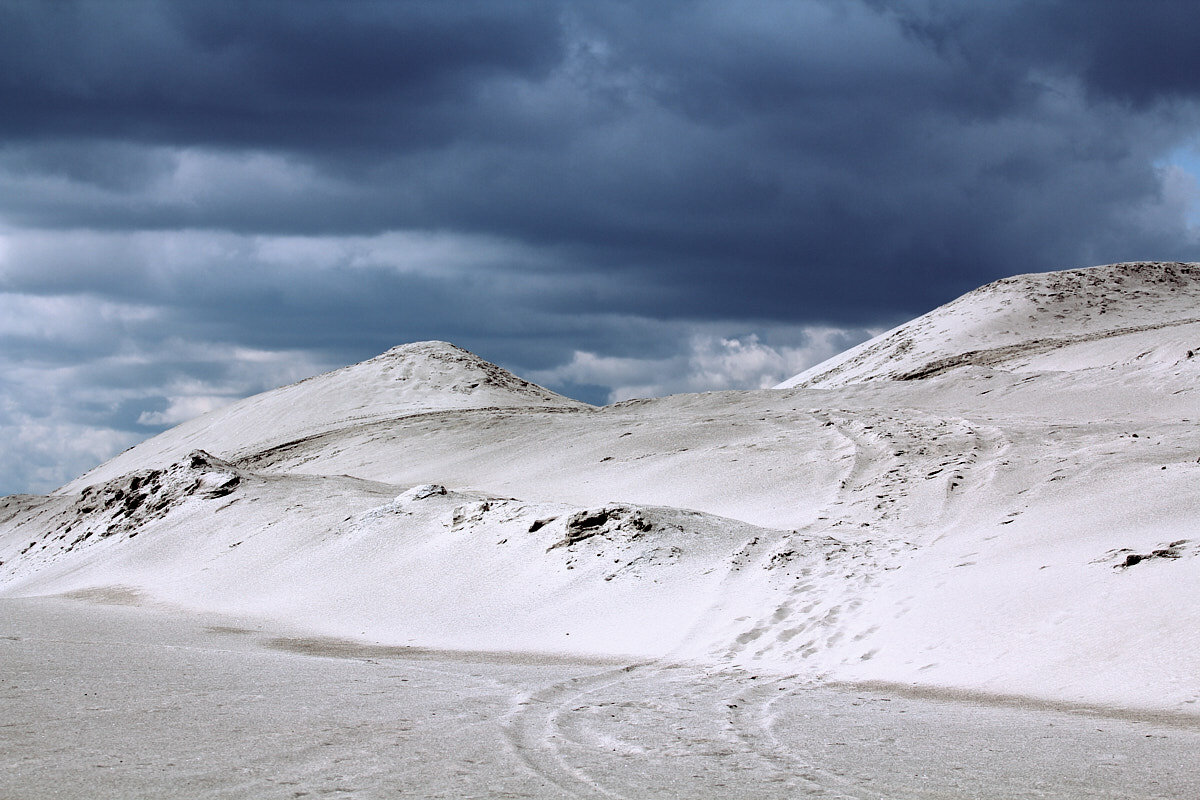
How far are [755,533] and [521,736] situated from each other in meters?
8.67

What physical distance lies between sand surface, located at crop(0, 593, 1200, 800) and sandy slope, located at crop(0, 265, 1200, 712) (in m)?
1.58

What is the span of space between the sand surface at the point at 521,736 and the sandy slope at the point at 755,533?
1.58 metres

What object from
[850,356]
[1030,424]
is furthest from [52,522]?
[850,356]

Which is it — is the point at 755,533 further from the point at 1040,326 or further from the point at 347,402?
the point at 1040,326

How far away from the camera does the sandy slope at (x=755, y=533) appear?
9.91 m

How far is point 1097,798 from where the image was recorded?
16.0ft

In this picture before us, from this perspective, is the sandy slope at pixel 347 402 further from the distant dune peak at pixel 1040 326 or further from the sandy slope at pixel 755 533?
the distant dune peak at pixel 1040 326

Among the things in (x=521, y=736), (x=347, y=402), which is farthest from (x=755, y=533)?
(x=347, y=402)

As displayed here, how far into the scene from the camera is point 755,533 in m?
14.4

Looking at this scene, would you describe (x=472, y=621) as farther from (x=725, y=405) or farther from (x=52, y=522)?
(x=725, y=405)

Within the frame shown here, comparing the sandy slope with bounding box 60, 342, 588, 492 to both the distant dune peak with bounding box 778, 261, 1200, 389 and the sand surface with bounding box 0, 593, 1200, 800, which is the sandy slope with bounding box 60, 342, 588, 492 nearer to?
the distant dune peak with bounding box 778, 261, 1200, 389

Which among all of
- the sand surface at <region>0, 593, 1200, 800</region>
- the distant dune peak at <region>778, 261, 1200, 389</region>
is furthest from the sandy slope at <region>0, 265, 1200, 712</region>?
the distant dune peak at <region>778, 261, 1200, 389</region>

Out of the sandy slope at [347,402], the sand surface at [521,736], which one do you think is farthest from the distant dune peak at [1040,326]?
the sand surface at [521,736]

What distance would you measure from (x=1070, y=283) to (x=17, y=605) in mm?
50143
